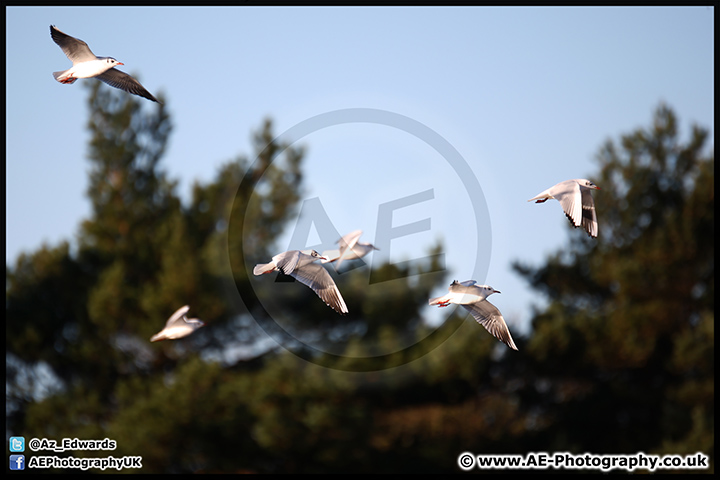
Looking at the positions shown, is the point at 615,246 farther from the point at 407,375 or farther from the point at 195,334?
the point at 195,334

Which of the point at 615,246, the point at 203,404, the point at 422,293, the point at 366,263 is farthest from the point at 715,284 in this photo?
the point at 203,404

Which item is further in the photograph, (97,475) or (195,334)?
(195,334)

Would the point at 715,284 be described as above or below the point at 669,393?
above

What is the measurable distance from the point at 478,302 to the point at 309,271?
157 centimetres

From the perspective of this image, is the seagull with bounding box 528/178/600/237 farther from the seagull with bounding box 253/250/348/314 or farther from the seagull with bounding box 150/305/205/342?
the seagull with bounding box 150/305/205/342

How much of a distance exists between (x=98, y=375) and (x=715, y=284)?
39.5 ft

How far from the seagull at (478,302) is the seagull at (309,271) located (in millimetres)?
920

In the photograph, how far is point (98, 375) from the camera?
1564 centimetres

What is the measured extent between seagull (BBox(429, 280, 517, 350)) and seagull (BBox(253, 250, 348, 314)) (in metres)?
0.92

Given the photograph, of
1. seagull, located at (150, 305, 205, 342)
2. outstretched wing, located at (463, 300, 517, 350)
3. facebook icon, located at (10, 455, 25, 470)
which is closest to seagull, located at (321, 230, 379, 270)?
outstretched wing, located at (463, 300, 517, 350)

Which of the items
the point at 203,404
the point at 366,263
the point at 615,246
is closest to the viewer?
the point at 203,404

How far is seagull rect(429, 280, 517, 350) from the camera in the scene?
6844 mm

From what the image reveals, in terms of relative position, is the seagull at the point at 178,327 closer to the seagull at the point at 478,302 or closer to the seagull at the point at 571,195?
the seagull at the point at 478,302

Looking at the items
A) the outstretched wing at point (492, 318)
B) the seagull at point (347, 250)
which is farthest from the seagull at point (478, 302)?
the seagull at point (347, 250)
